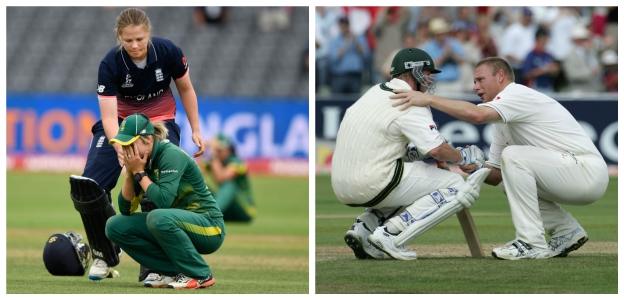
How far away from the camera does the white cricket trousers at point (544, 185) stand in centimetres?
729

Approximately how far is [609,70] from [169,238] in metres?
11.3

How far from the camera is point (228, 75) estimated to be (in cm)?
2545

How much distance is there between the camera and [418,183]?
7.47m

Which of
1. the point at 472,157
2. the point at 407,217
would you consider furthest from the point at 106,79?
the point at 472,157

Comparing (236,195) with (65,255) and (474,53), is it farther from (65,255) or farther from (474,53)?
(65,255)

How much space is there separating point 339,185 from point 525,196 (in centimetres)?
110

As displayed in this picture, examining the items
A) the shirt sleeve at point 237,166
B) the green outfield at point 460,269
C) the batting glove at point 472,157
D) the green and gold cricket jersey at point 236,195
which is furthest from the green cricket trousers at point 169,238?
the shirt sleeve at point 237,166

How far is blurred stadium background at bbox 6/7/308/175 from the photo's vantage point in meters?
22.2

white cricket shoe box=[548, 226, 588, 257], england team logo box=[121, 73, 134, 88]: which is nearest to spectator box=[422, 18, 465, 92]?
white cricket shoe box=[548, 226, 588, 257]

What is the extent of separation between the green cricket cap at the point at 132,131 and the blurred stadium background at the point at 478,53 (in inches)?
393

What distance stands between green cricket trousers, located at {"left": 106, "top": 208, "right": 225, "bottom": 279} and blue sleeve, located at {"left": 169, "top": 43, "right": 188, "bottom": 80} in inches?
36.2

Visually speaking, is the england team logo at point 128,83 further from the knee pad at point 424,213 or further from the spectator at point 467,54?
the spectator at point 467,54

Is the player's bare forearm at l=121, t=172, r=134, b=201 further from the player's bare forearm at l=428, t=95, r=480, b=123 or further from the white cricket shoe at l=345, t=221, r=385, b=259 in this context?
the player's bare forearm at l=428, t=95, r=480, b=123

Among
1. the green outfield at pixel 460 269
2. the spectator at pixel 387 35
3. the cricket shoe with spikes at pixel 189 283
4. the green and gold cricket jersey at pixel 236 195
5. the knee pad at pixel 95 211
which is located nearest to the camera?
the green outfield at pixel 460 269
